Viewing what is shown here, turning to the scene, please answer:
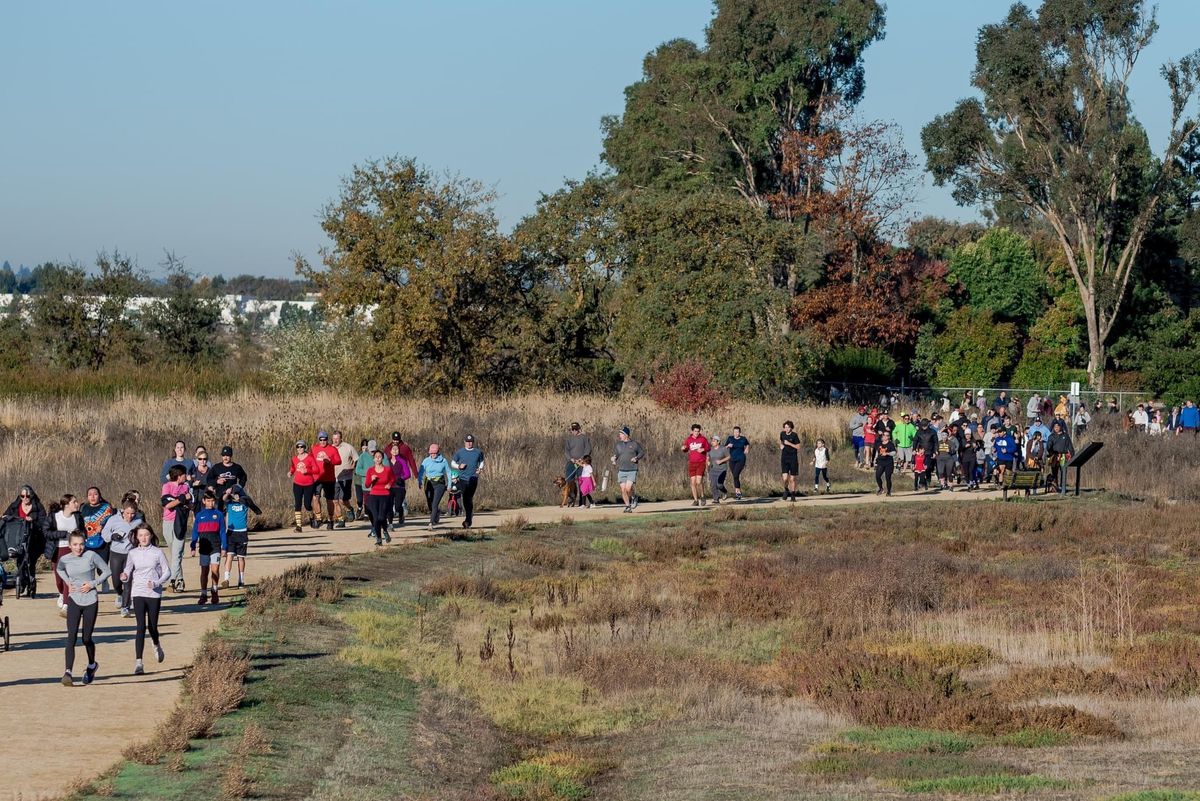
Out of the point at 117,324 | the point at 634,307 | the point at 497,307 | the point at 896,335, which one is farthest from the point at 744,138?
the point at 117,324

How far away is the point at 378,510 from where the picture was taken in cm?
2747

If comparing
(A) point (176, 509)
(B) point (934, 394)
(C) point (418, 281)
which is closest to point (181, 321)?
(C) point (418, 281)

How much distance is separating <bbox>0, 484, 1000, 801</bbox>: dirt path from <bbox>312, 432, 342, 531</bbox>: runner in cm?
347

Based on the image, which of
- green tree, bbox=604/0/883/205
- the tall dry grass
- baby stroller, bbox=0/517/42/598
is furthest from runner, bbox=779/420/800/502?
green tree, bbox=604/0/883/205

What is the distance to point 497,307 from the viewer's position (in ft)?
177

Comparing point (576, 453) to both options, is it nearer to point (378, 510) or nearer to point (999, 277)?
point (378, 510)

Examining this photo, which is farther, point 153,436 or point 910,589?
point 153,436

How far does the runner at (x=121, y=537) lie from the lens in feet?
60.8

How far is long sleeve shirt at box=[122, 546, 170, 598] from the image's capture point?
54.7 feet

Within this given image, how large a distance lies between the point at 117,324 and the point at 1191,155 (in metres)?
46.8

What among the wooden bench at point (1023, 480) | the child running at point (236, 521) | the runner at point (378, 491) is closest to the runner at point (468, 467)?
the runner at point (378, 491)

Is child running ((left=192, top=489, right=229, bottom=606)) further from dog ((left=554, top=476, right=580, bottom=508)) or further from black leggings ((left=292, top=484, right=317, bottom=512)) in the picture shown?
dog ((left=554, top=476, right=580, bottom=508))

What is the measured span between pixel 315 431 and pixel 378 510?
10.4 meters

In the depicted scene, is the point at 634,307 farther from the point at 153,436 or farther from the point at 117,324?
the point at 153,436
